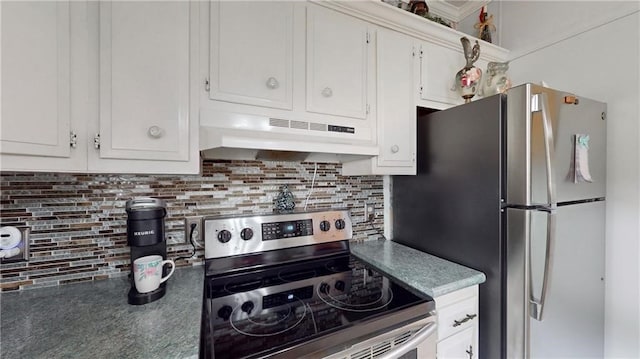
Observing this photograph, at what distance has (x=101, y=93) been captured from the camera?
2.89 feet

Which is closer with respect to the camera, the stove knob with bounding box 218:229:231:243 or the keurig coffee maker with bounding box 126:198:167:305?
the keurig coffee maker with bounding box 126:198:167:305

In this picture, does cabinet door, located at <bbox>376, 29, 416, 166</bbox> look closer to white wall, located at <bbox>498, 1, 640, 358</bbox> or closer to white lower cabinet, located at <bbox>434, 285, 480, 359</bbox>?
white lower cabinet, located at <bbox>434, 285, 480, 359</bbox>

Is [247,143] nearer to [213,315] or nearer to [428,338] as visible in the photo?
[213,315]

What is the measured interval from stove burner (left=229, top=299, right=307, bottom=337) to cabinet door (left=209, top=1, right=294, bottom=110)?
87 cm

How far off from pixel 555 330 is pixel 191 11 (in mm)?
2153

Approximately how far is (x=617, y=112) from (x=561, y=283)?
1058 millimetres

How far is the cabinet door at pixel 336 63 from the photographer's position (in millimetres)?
1239

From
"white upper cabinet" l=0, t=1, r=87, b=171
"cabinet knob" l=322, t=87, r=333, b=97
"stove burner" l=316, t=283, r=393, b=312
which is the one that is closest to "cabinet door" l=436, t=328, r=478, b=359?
"stove burner" l=316, t=283, r=393, b=312

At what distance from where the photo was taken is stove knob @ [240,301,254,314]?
0.92 meters

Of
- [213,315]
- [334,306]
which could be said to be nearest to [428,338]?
[334,306]

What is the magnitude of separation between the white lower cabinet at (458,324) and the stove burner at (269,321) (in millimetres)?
591

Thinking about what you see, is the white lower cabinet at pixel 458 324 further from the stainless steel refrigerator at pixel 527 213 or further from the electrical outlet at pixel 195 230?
the electrical outlet at pixel 195 230

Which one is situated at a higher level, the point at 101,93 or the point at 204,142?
the point at 101,93

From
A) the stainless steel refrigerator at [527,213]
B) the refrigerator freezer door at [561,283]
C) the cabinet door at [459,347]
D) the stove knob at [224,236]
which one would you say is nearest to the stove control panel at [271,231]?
the stove knob at [224,236]
